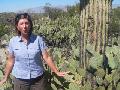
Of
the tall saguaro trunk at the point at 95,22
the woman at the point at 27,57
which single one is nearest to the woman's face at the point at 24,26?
the woman at the point at 27,57

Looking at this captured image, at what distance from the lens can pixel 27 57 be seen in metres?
4.48

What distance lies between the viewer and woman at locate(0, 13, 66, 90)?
14.7 ft

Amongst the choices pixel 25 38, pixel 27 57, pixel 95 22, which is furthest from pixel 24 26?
pixel 95 22

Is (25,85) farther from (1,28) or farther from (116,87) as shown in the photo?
(1,28)

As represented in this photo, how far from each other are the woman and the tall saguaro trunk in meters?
0.55

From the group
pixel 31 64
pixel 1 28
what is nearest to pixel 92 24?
pixel 31 64

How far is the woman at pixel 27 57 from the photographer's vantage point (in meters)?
4.49

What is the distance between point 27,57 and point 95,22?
89 cm

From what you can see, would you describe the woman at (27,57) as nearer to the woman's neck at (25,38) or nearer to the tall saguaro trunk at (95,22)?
the woman's neck at (25,38)

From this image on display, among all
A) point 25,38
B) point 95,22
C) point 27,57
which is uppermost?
point 95,22

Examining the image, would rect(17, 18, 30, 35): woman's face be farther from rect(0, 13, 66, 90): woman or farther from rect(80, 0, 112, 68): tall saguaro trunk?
rect(80, 0, 112, 68): tall saguaro trunk

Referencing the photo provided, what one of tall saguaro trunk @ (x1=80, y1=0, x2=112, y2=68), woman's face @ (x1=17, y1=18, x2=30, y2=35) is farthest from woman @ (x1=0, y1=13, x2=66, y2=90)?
tall saguaro trunk @ (x1=80, y1=0, x2=112, y2=68)

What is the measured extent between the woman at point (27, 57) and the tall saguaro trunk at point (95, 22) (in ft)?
1.80

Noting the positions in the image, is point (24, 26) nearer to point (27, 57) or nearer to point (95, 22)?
point (27, 57)
